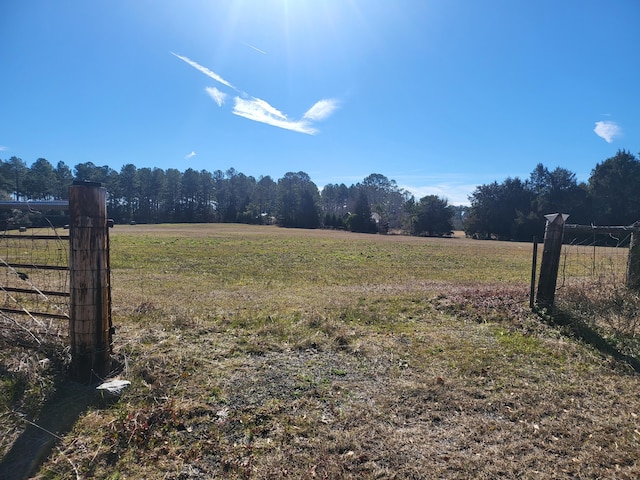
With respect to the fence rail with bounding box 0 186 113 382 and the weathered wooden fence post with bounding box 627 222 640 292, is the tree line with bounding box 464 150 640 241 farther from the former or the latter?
the fence rail with bounding box 0 186 113 382

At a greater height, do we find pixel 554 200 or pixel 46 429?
pixel 554 200

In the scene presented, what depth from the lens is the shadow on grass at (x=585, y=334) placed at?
464 cm

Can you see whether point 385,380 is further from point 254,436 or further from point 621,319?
point 621,319

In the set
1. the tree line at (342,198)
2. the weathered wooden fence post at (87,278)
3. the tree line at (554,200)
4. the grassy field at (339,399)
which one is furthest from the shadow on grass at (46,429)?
the tree line at (554,200)

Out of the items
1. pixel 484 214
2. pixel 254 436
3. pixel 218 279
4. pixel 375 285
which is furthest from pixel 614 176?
pixel 254 436

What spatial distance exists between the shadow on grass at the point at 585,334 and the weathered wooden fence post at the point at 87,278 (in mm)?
6290

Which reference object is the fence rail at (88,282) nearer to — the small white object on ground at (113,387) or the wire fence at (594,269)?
the small white object on ground at (113,387)

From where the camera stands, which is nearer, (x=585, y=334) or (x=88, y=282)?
(x=88, y=282)

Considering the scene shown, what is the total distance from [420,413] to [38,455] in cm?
318

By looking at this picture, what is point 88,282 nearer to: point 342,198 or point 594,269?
point 594,269

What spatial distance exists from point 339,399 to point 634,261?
735cm

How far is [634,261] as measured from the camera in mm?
7188

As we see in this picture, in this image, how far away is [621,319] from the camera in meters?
5.97

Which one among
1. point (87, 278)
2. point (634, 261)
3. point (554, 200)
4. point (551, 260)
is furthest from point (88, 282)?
point (554, 200)
